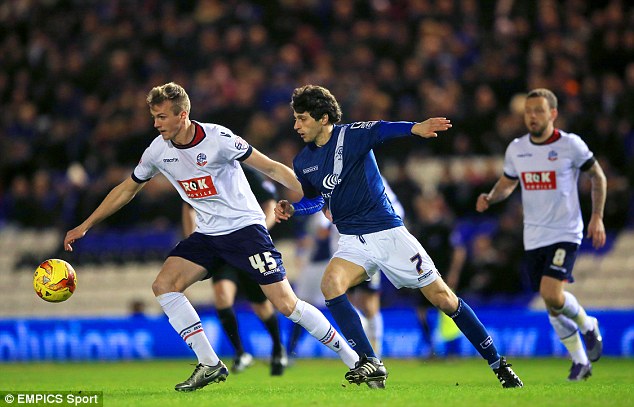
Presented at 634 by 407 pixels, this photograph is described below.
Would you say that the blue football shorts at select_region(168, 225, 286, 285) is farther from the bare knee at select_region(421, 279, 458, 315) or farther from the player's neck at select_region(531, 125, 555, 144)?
the player's neck at select_region(531, 125, 555, 144)

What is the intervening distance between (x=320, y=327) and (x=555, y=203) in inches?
115

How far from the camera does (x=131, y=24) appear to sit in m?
24.9

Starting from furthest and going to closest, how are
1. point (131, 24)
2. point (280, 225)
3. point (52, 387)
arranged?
point (131, 24) < point (280, 225) < point (52, 387)

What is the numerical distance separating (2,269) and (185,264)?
1365cm

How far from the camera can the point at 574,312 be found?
1057cm

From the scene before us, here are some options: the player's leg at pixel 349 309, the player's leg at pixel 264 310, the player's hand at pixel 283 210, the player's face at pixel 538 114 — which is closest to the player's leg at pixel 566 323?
the player's face at pixel 538 114

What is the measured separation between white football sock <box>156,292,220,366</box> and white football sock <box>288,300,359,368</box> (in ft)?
2.58

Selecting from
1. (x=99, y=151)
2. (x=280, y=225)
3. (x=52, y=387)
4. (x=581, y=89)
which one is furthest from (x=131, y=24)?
(x=52, y=387)

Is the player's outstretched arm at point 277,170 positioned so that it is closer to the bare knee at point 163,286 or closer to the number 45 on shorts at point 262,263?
the number 45 on shorts at point 262,263

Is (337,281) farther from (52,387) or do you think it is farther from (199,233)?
(52,387)

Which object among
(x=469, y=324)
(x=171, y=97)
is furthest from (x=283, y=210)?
(x=469, y=324)

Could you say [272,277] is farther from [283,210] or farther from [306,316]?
[283,210]

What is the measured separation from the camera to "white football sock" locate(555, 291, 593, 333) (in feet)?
34.4

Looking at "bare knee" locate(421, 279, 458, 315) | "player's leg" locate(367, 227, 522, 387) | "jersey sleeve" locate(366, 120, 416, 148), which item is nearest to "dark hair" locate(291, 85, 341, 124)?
"jersey sleeve" locate(366, 120, 416, 148)
